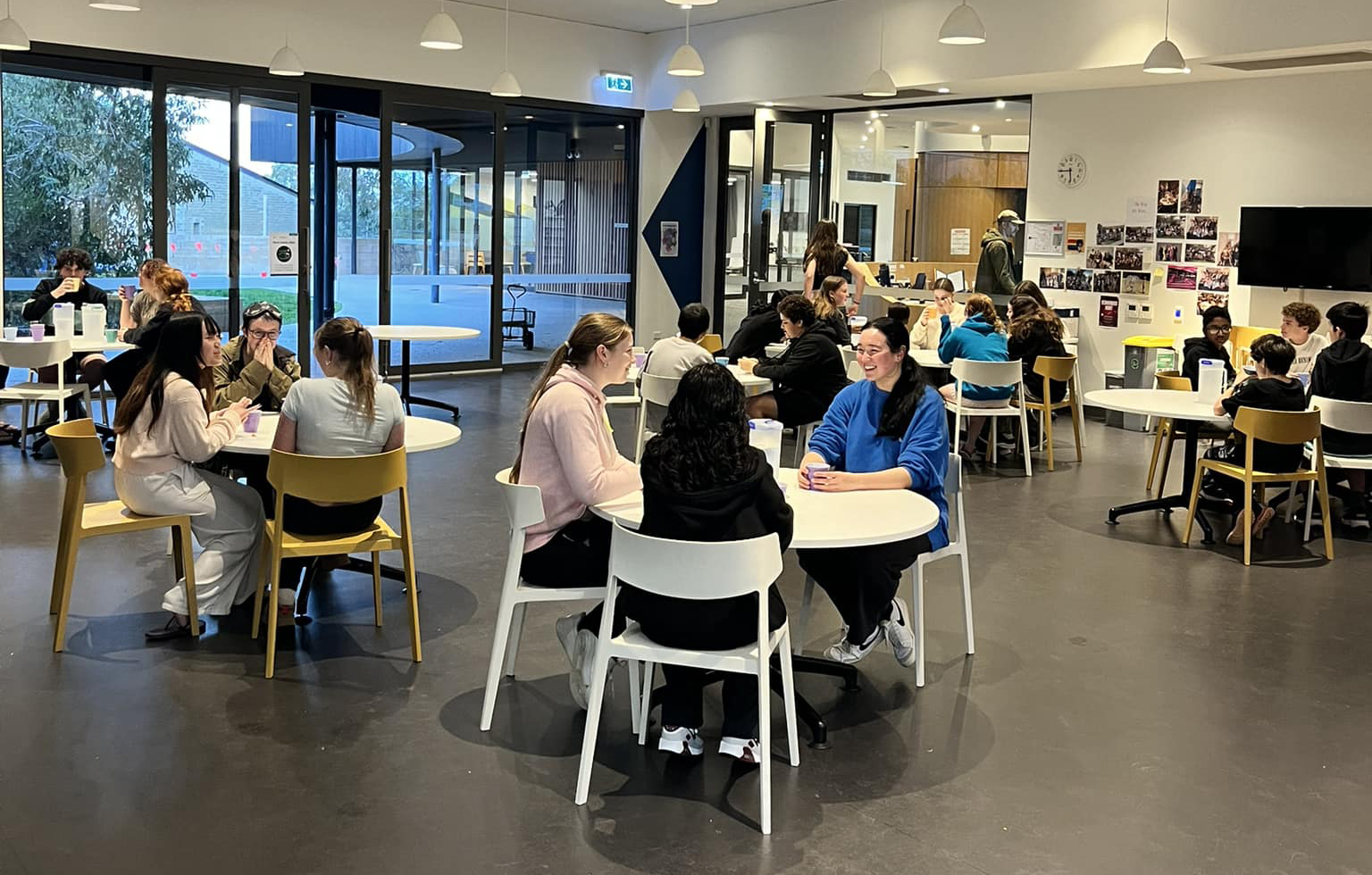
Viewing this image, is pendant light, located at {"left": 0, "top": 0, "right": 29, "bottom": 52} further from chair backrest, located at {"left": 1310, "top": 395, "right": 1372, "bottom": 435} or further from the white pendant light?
chair backrest, located at {"left": 1310, "top": 395, "right": 1372, "bottom": 435}

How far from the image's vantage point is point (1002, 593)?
17.7ft

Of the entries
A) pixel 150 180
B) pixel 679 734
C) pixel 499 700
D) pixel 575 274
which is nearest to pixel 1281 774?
pixel 679 734

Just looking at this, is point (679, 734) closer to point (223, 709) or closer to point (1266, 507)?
point (223, 709)

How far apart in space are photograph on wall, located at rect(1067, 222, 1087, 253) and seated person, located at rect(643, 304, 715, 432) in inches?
198

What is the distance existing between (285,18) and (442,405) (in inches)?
148

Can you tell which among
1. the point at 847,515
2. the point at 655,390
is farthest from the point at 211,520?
the point at 655,390

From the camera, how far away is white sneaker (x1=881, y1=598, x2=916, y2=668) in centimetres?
420

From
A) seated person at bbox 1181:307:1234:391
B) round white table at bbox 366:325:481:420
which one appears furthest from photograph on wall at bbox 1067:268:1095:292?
round white table at bbox 366:325:481:420

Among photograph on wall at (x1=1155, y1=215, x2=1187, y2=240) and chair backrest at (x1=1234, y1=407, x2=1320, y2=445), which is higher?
photograph on wall at (x1=1155, y1=215, x2=1187, y2=240)

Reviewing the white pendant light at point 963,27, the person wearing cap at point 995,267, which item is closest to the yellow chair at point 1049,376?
the white pendant light at point 963,27

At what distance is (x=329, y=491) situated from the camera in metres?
4.12

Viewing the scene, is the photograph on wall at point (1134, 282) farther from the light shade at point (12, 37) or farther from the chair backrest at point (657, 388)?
the light shade at point (12, 37)

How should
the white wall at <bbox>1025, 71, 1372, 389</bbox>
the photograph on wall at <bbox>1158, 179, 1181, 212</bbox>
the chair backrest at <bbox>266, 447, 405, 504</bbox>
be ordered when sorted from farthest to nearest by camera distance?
the photograph on wall at <bbox>1158, 179, 1181, 212</bbox>
the white wall at <bbox>1025, 71, 1372, 389</bbox>
the chair backrest at <bbox>266, 447, 405, 504</bbox>

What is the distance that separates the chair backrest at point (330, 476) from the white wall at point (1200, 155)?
787 centimetres
